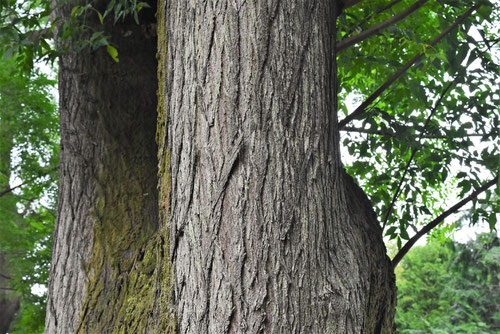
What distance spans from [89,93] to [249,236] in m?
2.06

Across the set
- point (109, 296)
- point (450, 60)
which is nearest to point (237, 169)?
point (109, 296)

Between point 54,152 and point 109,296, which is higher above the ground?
point 54,152

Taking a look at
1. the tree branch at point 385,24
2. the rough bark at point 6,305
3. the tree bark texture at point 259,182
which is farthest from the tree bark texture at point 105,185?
the rough bark at point 6,305

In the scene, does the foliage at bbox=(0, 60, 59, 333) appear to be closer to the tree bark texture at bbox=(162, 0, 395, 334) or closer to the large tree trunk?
the large tree trunk

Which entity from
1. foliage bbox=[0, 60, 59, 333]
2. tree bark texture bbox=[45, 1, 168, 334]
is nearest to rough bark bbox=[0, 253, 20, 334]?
foliage bbox=[0, 60, 59, 333]

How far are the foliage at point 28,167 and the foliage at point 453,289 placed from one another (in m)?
7.92

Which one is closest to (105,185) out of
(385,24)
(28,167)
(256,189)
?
(256,189)

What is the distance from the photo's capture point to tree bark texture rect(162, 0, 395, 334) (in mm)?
1947

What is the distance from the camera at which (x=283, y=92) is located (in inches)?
84.1

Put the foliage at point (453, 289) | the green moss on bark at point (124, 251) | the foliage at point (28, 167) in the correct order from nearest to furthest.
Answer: the green moss on bark at point (124, 251) < the foliage at point (28, 167) < the foliage at point (453, 289)

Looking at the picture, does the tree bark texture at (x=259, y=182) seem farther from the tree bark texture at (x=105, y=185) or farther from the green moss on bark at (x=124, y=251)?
the tree bark texture at (x=105, y=185)

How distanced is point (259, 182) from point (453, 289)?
14.0 meters

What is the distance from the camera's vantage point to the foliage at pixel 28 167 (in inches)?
284

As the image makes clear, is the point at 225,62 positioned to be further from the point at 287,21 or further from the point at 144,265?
the point at 144,265
